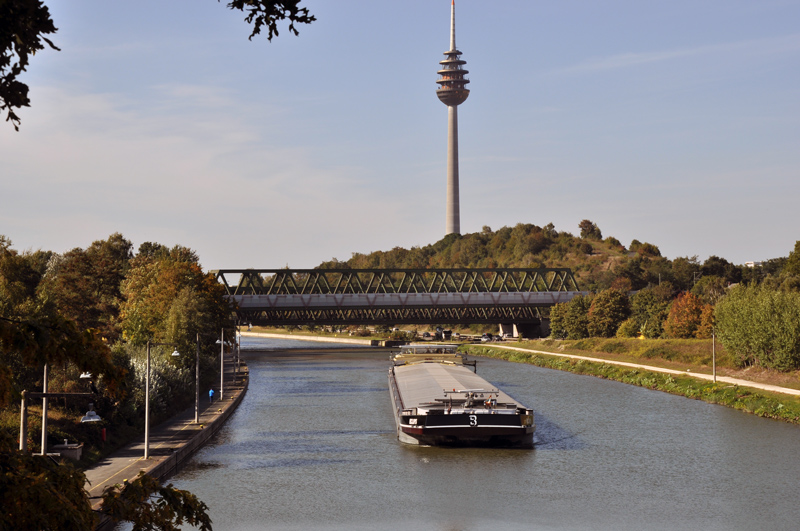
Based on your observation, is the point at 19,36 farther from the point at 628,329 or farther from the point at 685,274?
the point at 685,274

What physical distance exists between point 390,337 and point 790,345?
121 meters

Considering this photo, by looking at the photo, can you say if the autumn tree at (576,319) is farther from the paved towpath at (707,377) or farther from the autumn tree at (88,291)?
the autumn tree at (88,291)

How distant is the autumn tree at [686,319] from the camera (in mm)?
104500

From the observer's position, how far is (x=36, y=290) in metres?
86.8

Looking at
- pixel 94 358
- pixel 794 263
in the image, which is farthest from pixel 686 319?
pixel 94 358

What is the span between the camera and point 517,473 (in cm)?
3834

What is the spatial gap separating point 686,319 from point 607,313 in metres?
21.1

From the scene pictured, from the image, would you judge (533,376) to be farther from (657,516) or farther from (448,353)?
(657,516)

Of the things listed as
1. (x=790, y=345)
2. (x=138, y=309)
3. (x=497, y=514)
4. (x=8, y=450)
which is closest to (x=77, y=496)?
(x=8, y=450)

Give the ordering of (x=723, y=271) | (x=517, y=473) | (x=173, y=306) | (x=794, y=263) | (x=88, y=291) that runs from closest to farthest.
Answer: (x=517, y=473) < (x=173, y=306) < (x=88, y=291) < (x=794, y=263) < (x=723, y=271)

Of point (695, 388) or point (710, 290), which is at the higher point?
point (710, 290)

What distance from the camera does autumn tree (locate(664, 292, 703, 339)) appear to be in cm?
10450

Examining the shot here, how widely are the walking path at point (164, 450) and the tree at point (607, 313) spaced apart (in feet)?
247

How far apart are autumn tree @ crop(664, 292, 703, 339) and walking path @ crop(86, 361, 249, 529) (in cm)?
6231
